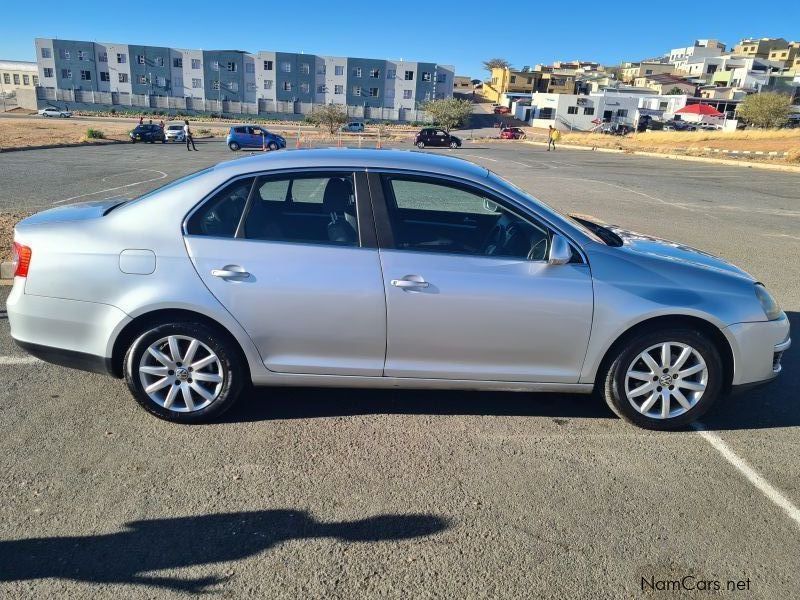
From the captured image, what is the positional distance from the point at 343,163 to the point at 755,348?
2.84 m

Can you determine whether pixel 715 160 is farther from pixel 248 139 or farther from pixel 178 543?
pixel 178 543

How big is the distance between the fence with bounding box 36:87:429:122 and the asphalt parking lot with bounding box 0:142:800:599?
94749 mm

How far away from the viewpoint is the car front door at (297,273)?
3381mm

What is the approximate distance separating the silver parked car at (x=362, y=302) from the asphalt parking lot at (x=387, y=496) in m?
0.31

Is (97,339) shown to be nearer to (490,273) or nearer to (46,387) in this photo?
(46,387)

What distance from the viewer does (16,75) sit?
368ft

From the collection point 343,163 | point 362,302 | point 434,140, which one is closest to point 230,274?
point 362,302

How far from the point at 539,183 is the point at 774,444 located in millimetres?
16087

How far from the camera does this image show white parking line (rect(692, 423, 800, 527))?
9.72 ft

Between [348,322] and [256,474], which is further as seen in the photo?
[348,322]

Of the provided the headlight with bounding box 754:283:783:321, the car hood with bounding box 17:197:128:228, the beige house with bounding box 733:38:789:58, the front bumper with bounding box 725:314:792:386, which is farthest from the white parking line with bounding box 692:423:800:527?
the beige house with bounding box 733:38:789:58

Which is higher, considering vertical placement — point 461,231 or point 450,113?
point 450,113

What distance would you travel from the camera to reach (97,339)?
349 cm

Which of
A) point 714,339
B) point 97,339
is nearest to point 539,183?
point 714,339
